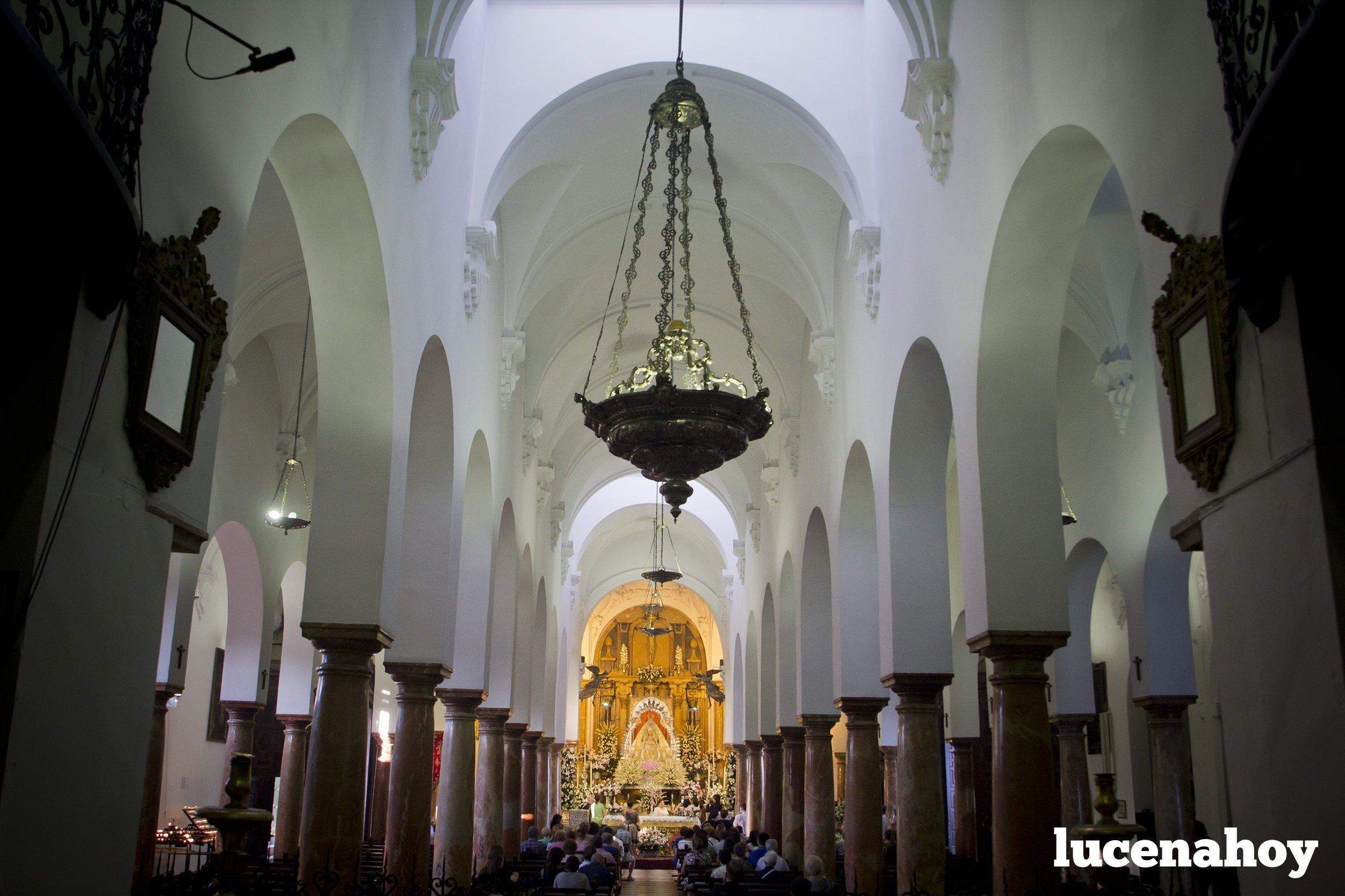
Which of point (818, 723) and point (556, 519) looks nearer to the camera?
point (818, 723)

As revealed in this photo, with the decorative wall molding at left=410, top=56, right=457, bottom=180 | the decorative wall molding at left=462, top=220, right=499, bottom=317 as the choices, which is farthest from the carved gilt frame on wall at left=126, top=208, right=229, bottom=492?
the decorative wall molding at left=462, top=220, right=499, bottom=317

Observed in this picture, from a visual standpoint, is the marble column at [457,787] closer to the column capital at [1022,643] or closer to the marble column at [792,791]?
the marble column at [792,791]

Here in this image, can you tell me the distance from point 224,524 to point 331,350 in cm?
689

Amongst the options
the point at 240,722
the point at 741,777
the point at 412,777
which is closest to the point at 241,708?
the point at 240,722

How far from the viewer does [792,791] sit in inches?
653

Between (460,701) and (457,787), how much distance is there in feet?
3.22

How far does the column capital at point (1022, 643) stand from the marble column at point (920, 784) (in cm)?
234

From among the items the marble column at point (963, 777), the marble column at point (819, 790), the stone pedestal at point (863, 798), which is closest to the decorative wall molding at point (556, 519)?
the marble column at point (819, 790)

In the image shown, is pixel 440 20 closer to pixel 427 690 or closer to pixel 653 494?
pixel 427 690

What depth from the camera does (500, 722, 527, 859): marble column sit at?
18469 mm

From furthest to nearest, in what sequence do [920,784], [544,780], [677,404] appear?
[544,780]
[920,784]
[677,404]

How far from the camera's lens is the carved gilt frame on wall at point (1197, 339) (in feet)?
13.1

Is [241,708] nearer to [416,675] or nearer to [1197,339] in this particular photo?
[416,675]

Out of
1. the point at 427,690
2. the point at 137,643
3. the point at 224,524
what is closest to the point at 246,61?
the point at 137,643
